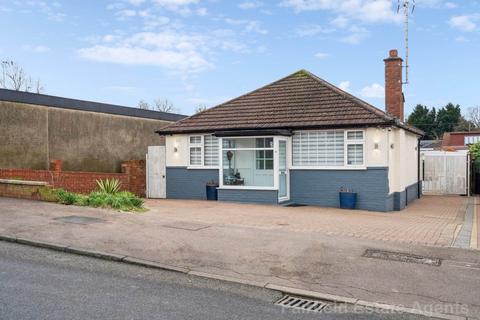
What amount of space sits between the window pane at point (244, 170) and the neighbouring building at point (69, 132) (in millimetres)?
5893

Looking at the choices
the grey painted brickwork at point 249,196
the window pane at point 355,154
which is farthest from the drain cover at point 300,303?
the window pane at point 355,154

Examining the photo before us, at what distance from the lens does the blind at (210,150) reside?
17453 mm

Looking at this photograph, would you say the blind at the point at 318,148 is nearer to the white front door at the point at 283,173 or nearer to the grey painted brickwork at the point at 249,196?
the white front door at the point at 283,173

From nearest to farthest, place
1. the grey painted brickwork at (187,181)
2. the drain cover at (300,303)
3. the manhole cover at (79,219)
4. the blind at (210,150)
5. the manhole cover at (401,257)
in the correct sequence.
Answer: the drain cover at (300,303), the manhole cover at (401,257), the manhole cover at (79,219), the blind at (210,150), the grey painted brickwork at (187,181)

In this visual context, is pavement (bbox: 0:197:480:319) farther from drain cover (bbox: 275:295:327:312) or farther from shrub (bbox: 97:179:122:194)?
shrub (bbox: 97:179:122:194)

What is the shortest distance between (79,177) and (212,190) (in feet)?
15.7

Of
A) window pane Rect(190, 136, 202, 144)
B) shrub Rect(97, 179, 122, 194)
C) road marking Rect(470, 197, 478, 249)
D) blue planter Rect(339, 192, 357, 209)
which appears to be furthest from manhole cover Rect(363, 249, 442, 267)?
window pane Rect(190, 136, 202, 144)

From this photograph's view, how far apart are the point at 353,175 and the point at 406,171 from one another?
3962 mm

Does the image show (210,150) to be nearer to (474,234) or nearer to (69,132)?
(69,132)

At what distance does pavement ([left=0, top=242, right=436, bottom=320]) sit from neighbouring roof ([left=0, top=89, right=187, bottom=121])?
1006 cm

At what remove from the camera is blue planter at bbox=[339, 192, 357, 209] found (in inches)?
588

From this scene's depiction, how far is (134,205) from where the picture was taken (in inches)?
508

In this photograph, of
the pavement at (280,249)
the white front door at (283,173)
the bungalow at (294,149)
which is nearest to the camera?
the pavement at (280,249)

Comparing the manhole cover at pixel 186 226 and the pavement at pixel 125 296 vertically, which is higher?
the manhole cover at pixel 186 226
